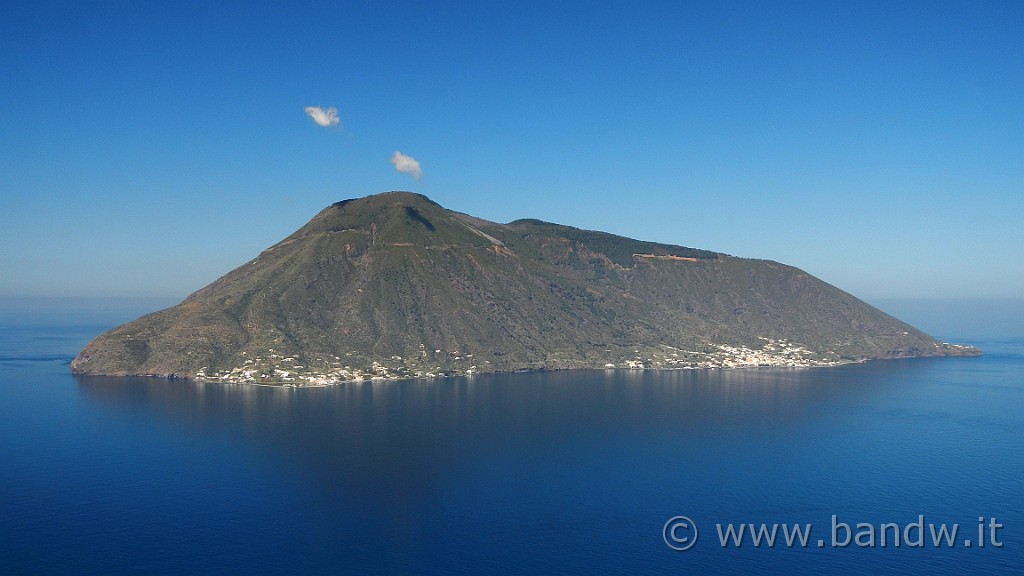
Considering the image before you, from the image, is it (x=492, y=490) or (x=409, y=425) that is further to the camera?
(x=409, y=425)

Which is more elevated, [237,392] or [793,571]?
[237,392]

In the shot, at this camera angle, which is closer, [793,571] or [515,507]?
[793,571]

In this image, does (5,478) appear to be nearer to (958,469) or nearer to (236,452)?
(236,452)

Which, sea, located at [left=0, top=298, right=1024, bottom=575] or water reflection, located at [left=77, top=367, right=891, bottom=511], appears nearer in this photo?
sea, located at [left=0, top=298, right=1024, bottom=575]

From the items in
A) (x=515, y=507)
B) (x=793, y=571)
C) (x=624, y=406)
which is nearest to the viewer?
(x=793, y=571)

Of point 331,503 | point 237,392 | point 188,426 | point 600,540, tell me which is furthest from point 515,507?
point 237,392

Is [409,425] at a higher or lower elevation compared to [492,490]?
higher

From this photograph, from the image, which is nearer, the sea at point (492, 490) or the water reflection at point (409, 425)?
the sea at point (492, 490)

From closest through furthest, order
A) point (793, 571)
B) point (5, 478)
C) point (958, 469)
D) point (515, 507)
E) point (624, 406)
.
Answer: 1. point (793, 571)
2. point (515, 507)
3. point (5, 478)
4. point (958, 469)
5. point (624, 406)
